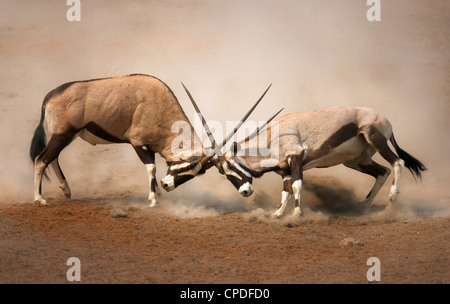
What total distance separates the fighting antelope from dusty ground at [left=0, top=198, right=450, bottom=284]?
90 cm

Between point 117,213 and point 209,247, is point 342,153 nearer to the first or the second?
point 209,247

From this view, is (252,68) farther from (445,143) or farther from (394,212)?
(394,212)

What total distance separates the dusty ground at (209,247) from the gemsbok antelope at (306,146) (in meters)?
0.77

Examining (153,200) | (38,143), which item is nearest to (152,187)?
(153,200)

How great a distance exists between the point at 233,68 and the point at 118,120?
7663 millimetres

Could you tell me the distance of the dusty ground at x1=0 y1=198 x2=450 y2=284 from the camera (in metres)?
10.1

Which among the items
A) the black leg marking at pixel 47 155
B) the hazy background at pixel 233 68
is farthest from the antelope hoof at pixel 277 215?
the black leg marking at pixel 47 155

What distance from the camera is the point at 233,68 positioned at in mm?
21188

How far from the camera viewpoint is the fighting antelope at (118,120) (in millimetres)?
13922

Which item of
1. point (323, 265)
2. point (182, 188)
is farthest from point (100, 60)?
point (323, 265)

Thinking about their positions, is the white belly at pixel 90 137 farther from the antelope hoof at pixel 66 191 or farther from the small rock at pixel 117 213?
the small rock at pixel 117 213

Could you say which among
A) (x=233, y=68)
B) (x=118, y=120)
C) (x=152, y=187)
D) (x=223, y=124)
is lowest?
(x=152, y=187)

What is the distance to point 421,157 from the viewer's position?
57.4 ft

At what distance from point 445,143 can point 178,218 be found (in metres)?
7.71
